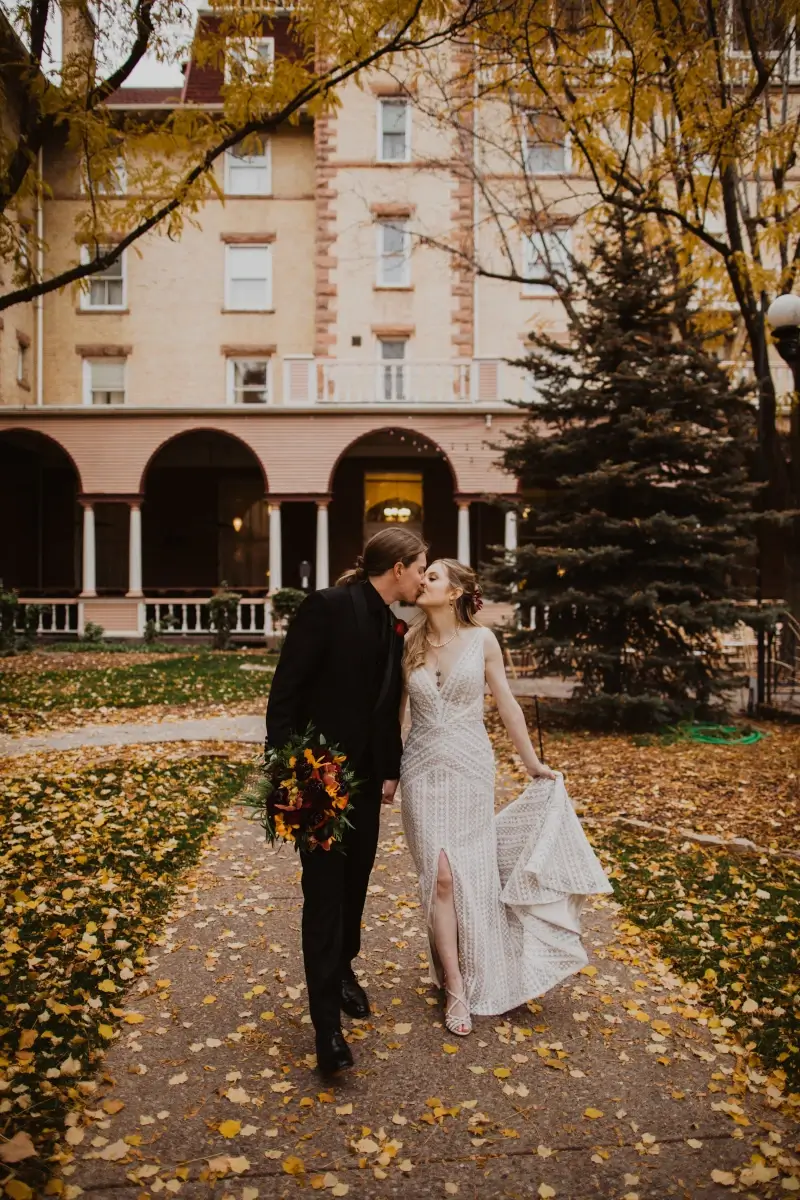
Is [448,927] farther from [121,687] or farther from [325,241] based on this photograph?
[325,241]

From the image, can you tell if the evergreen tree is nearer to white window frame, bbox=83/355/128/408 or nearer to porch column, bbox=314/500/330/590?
porch column, bbox=314/500/330/590

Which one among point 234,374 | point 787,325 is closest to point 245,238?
point 234,374

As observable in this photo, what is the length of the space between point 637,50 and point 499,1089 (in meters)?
9.32

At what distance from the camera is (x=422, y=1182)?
106 inches

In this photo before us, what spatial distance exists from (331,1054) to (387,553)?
186 cm

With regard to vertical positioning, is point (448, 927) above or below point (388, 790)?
below

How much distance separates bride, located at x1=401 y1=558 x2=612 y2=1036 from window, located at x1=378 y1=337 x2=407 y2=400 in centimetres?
1709

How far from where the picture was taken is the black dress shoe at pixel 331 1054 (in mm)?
3186

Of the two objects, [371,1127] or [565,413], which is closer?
[371,1127]

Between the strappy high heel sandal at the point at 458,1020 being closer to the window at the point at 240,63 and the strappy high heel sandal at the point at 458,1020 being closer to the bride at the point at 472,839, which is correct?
the bride at the point at 472,839

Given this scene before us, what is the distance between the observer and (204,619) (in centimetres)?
2219

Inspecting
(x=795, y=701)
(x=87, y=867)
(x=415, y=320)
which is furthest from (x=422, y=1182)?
(x=415, y=320)

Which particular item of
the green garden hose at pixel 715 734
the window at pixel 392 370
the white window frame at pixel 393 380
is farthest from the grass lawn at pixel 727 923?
the window at pixel 392 370

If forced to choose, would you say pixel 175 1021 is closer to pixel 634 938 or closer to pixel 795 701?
pixel 634 938
